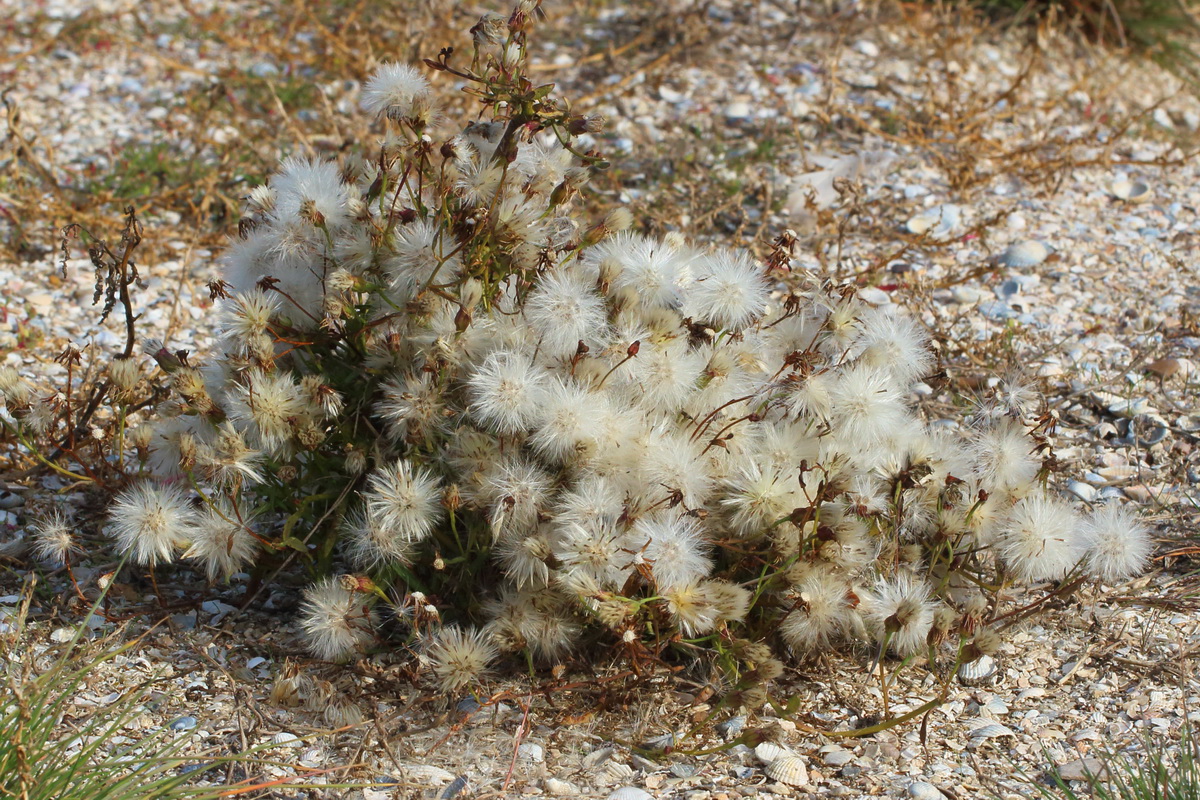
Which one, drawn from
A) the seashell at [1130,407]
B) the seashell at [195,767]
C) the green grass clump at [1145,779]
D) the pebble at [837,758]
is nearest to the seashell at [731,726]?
the pebble at [837,758]

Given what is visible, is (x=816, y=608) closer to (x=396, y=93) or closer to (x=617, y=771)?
(x=617, y=771)

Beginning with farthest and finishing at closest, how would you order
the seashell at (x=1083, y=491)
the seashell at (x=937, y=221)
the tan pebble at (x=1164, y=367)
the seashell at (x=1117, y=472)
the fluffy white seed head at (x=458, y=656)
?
1. the seashell at (x=937, y=221)
2. the tan pebble at (x=1164, y=367)
3. the seashell at (x=1117, y=472)
4. the seashell at (x=1083, y=491)
5. the fluffy white seed head at (x=458, y=656)

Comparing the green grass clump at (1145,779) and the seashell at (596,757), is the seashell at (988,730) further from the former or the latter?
the seashell at (596,757)

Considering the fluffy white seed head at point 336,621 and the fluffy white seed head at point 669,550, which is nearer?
the fluffy white seed head at point 669,550

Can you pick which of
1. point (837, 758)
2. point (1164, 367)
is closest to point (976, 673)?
point (837, 758)

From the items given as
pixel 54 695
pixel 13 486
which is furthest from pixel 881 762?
pixel 13 486

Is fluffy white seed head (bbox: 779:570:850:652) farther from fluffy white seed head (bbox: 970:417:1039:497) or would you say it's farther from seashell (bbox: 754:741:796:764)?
fluffy white seed head (bbox: 970:417:1039:497)
